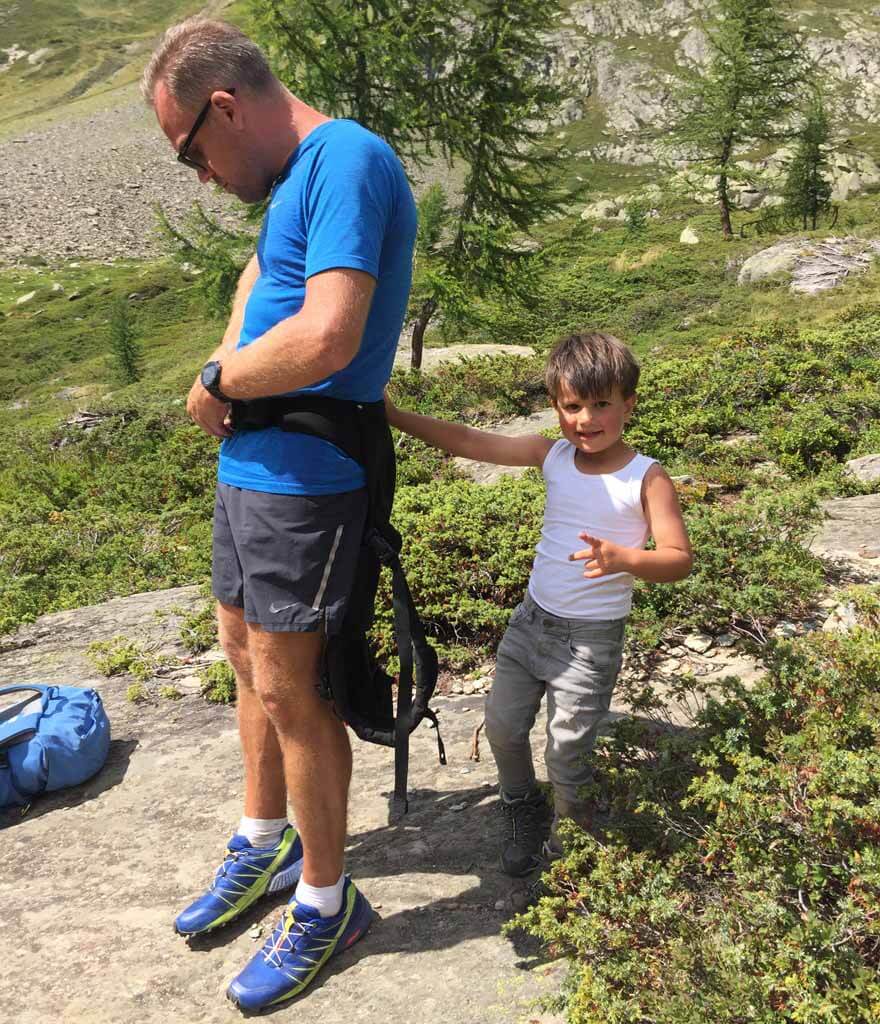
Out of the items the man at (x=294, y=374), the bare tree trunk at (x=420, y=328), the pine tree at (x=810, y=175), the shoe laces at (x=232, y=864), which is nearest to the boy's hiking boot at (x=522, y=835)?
the man at (x=294, y=374)

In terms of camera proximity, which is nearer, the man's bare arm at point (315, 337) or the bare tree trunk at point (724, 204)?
the man's bare arm at point (315, 337)

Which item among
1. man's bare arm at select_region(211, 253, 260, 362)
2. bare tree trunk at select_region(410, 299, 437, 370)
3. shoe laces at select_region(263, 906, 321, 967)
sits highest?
man's bare arm at select_region(211, 253, 260, 362)

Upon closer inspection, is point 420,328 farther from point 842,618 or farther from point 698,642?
point 842,618

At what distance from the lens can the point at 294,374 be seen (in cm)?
213

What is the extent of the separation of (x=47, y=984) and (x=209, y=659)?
2.37 meters

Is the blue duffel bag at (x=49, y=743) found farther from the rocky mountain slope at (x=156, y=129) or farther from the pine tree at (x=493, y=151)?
the rocky mountain slope at (x=156, y=129)

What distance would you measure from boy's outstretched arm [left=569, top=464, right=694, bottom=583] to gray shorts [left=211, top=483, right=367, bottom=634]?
0.66 m

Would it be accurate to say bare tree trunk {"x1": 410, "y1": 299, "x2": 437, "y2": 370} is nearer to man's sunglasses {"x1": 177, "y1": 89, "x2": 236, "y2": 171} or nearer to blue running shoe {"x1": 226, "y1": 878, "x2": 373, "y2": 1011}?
man's sunglasses {"x1": 177, "y1": 89, "x2": 236, "y2": 171}

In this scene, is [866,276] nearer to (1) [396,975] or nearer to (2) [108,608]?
(2) [108,608]

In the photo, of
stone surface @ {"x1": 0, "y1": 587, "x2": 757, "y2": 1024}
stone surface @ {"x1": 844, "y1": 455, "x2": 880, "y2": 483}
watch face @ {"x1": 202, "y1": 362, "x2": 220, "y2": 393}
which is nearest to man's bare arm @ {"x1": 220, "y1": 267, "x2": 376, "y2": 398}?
watch face @ {"x1": 202, "y1": 362, "x2": 220, "y2": 393}

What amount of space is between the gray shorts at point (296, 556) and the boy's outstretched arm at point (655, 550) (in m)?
0.66

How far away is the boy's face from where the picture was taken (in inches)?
100

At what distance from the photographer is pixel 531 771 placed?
2.93 m

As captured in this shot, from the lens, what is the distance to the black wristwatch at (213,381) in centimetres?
229
